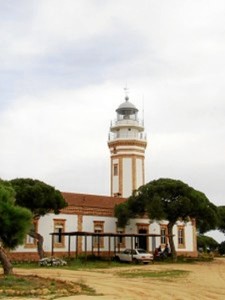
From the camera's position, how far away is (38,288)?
16.7 metres

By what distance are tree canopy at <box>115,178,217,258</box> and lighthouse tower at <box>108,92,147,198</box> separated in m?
6.96

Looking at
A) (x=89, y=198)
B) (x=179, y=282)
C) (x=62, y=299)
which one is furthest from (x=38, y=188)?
(x=62, y=299)

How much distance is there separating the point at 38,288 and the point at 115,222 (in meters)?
25.6

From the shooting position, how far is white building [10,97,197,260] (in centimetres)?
3781

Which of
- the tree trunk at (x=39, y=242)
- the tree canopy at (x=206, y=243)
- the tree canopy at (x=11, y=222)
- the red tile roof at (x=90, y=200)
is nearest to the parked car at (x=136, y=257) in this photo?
the tree trunk at (x=39, y=242)

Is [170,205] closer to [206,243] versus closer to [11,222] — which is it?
[11,222]

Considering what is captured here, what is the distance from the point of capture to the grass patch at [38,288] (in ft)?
49.6

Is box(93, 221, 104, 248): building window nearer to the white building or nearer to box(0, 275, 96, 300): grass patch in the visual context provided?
the white building

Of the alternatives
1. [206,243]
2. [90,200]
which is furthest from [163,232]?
[206,243]

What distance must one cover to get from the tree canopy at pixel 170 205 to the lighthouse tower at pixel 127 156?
6.96 m

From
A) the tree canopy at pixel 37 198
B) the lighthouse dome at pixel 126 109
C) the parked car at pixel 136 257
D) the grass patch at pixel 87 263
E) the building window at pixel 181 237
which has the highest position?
the lighthouse dome at pixel 126 109

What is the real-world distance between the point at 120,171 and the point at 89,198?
6.72 meters

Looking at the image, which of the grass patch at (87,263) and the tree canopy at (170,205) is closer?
the grass patch at (87,263)

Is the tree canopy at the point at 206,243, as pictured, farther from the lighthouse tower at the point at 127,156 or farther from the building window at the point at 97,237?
the building window at the point at 97,237
